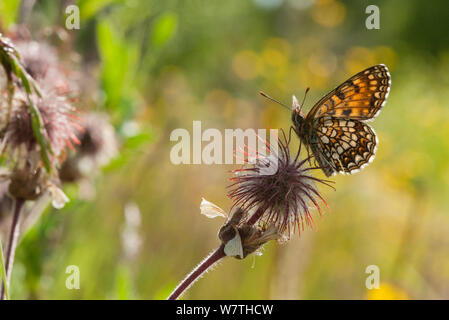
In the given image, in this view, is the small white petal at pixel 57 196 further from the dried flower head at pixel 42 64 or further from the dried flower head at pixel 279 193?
the dried flower head at pixel 279 193

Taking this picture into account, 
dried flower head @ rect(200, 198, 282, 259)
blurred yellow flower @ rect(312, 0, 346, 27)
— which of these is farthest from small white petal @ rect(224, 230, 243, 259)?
blurred yellow flower @ rect(312, 0, 346, 27)

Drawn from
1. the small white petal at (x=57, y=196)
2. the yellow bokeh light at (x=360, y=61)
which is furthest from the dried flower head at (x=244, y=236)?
the yellow bokeh light at (x=360, y=61)

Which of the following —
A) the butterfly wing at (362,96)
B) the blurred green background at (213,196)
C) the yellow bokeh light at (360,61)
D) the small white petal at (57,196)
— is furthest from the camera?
the yellow bokeh light at (360,61)

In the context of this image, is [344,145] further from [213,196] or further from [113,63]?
[213,196]

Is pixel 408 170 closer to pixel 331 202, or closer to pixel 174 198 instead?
pixel 331 202
